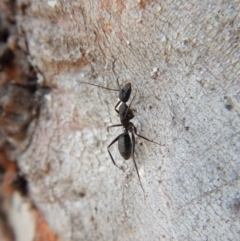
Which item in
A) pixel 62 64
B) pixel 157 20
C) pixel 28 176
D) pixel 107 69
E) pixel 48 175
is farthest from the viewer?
pixel 28 176

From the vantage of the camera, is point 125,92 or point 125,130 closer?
point 125,92

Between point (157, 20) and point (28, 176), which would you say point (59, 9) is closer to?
point (157, 20)

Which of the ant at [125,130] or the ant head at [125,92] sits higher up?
the ant head at [125,92]

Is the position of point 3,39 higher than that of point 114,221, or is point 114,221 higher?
point 3,39

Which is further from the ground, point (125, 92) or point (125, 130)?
point (125, 92)

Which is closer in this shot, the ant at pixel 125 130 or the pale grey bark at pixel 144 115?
the pale grey bark at pixel 144 115

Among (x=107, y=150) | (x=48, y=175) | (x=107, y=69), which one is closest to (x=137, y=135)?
(x=107, y=150)

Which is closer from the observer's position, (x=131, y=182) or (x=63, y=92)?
(x=131, y=182)

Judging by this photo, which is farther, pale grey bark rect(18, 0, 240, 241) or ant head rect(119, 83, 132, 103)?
ant head rect(119, 83, 132, 103)
